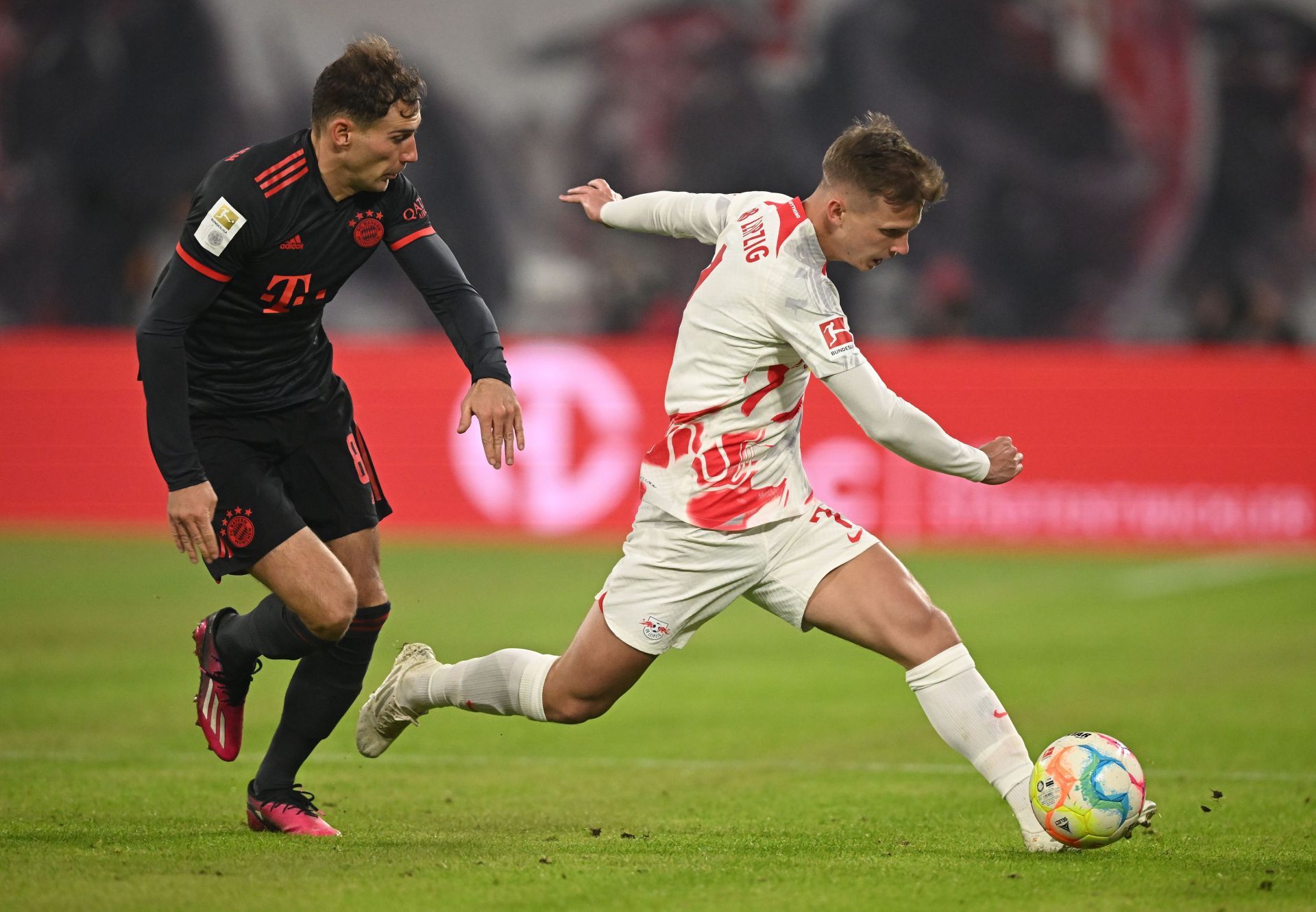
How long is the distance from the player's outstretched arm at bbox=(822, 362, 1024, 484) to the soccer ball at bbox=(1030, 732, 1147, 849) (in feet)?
2.74

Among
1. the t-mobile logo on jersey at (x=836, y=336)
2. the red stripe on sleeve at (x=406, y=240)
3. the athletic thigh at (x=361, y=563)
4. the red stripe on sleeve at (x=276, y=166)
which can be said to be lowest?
the athletic thigh at (x=361, y=563)

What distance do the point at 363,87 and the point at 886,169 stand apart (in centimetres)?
156

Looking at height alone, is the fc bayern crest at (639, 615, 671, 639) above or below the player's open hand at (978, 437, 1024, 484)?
below

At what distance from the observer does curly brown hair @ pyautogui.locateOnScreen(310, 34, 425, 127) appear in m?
4.84

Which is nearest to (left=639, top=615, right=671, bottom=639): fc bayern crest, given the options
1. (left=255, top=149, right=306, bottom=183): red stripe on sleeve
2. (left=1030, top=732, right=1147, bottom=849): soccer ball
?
(left=1030, top=732, right=1147, bottom=849): soccer ball

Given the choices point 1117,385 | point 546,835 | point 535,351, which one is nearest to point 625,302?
Result: point 535,351

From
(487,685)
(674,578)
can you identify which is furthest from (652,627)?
(487,685)

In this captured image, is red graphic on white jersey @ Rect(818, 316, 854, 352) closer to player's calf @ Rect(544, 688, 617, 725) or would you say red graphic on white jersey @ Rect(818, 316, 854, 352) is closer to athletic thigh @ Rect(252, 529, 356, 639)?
player's calf @ Rect(544, 688, 617, 725)

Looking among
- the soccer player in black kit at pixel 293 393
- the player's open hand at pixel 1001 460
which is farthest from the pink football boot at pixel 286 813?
the player's open hand at pixel 1001 460

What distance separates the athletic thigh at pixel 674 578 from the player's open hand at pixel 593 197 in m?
1.16

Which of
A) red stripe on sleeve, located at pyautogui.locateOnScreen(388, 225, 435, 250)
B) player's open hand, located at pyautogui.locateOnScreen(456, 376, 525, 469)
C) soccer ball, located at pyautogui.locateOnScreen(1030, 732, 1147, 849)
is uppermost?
red stripe on sleeve, located at pyautogui.locateOnScreen(388, 225, 435, 250)

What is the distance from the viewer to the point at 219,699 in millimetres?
5430

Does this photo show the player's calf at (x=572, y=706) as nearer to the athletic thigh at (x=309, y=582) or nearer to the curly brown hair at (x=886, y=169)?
the athletic thigh at (x=309, y=582)

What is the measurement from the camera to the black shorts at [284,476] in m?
5.08
